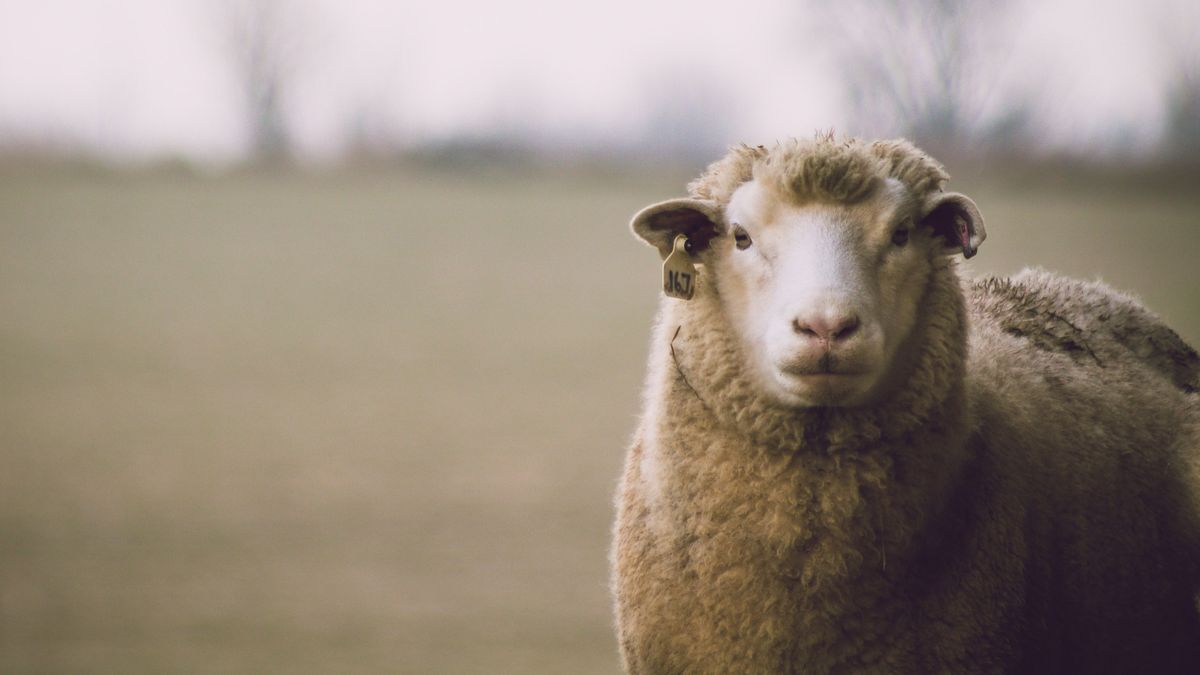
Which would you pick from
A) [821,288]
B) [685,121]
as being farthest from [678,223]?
[685,121]

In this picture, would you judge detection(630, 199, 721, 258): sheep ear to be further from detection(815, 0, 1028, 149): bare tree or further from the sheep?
detection(815, 0, 1028, 149): bare tree

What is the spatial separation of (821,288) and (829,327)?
3.6 inches

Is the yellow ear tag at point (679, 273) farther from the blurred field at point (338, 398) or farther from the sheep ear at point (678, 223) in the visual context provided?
the blurred field at point (338, 398)

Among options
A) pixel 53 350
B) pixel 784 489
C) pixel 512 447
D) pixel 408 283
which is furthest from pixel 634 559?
pixel 408 283

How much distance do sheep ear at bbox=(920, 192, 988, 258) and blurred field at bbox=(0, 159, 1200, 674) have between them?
0.70 m

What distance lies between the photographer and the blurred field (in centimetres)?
1041

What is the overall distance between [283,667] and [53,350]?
10.3 metres

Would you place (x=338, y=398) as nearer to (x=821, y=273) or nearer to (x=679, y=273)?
(x=679, y=273)

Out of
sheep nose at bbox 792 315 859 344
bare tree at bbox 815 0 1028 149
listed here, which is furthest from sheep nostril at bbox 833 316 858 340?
bare tree at bbox 815 0 1028 149

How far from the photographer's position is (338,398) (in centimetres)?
1655

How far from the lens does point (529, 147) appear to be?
22672 millimetres

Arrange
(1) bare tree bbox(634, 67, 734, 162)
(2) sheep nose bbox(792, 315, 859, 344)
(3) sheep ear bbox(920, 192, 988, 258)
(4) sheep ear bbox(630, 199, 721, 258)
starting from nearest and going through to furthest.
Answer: (2) sheep nose bbox(792, 315, 859, 344), (3) sheep ear bbox(920, 192, 988, 258), (4) sheep ear bbox(630, 199, 721, 258), (1) bare tree bbox(634, 67, 734, 162)

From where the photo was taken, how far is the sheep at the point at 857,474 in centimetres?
242

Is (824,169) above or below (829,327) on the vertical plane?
above
